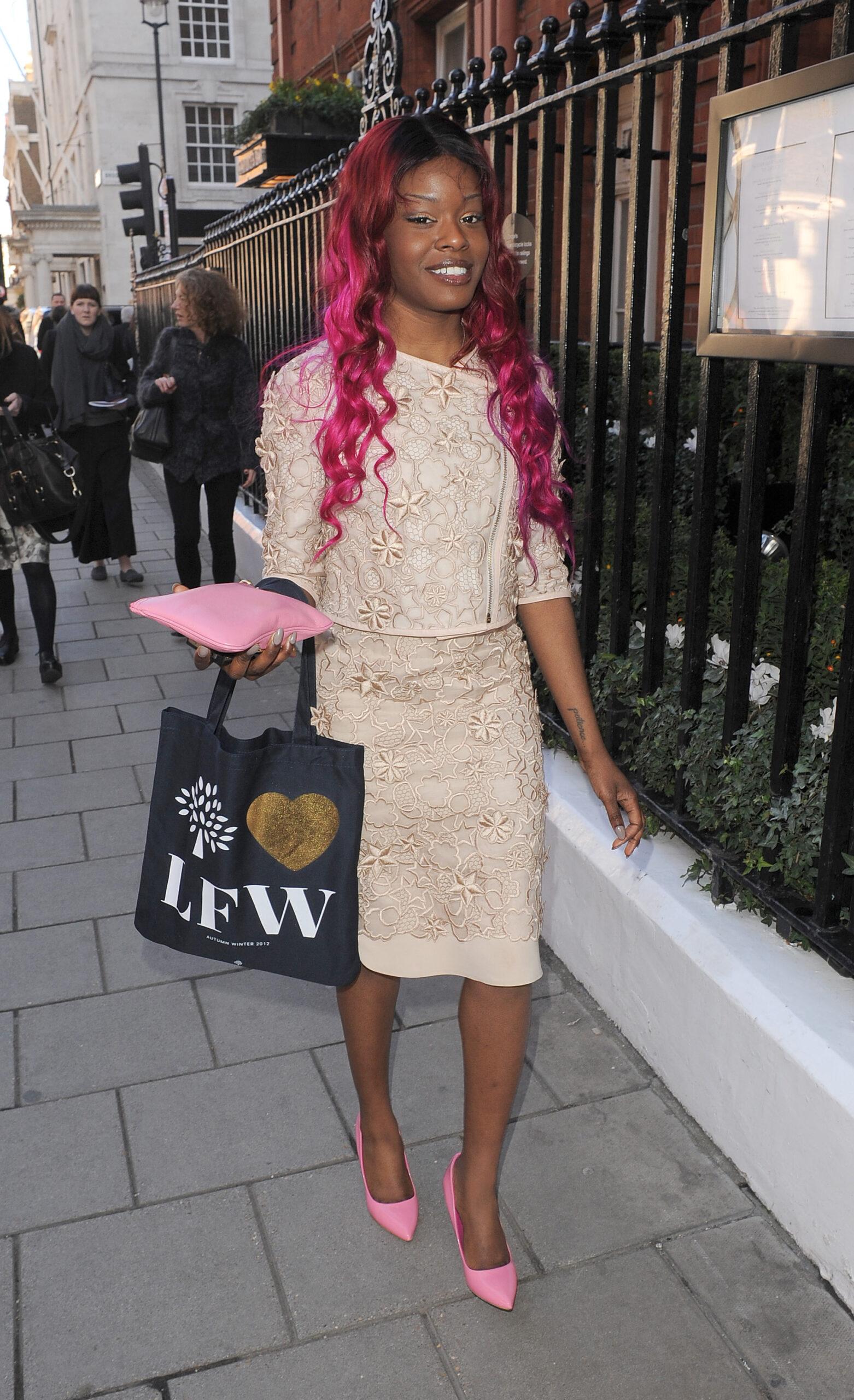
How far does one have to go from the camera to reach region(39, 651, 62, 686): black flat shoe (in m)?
6.23

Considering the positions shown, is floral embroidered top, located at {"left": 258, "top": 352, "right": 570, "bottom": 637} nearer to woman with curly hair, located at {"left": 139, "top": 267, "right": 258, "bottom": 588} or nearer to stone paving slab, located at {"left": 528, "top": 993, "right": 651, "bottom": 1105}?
stone paving slab, located at {"left": 528, "top": 993, "right": 651, "bottom": 1105}

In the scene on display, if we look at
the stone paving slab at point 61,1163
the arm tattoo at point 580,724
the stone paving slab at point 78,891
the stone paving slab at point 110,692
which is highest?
the arm tattoo at point 580,724

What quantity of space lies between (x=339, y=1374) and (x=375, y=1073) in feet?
1.79

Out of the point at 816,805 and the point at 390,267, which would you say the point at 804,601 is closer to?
the point at 816,805

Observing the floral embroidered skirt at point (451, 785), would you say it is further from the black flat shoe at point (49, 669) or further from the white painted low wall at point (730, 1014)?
the black flat shoe at point (49, 669)

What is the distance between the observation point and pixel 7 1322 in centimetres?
226

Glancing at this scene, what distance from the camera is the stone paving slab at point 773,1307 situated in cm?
214

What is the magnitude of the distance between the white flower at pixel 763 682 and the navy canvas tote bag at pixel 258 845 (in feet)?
4.41

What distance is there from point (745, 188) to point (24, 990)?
2.73 meters

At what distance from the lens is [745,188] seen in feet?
7.84

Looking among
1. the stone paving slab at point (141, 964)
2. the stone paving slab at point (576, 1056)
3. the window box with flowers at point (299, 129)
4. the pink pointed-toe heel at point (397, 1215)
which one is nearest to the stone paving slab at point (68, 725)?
the stone paving slab at point (141, 964)

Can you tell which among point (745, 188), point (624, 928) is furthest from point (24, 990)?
point (745, 188)

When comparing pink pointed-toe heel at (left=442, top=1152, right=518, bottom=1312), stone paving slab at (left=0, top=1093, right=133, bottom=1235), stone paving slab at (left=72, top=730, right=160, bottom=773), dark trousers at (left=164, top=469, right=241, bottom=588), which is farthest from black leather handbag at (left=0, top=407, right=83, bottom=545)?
pink pointed-toe heel at (left=442, top=1152, right=518, bottom=1312)

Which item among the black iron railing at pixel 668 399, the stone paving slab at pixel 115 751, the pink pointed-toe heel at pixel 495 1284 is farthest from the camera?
the stone paving slab at pixel 115 751
